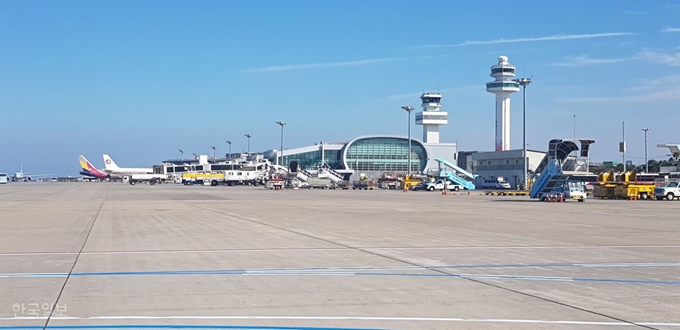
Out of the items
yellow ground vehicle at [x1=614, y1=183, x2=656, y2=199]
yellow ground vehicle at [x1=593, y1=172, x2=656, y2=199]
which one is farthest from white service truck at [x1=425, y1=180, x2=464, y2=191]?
yellow ground vehicle at [x1=614, y1=183, x2=656, y2=199]

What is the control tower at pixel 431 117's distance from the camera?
17238 centimetres

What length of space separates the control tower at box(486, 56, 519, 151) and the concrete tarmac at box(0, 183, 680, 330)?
134m

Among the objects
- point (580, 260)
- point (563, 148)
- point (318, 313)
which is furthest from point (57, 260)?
point (563, 148)

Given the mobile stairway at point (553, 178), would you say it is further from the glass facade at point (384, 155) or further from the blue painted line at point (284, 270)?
the glass facade at point (384, 155)

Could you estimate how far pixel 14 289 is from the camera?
12000 mm

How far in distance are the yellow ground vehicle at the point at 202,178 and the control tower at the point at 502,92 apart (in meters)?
64.8

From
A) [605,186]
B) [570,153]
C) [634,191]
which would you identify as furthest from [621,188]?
[570,153]

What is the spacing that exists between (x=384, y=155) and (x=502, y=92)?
107 ft

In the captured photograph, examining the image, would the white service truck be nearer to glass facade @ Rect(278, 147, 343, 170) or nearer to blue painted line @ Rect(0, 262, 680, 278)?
glass facade @ Rect(278, 147, 343, 170)

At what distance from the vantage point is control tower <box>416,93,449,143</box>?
566ft

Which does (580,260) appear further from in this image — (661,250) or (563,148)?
(563,148)

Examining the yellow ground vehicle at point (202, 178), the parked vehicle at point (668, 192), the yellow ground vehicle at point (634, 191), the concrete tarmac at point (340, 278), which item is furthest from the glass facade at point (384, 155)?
the concrete tarmac at point (340, 278)

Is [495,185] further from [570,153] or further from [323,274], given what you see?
[323,274]

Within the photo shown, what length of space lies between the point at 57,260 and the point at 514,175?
11188cm
